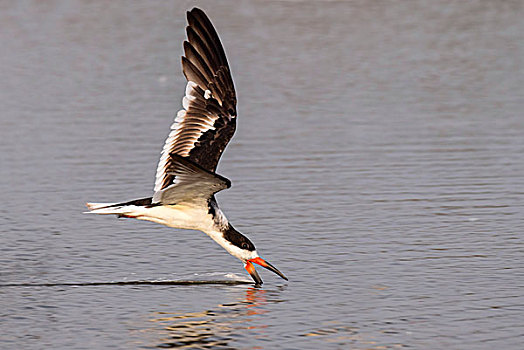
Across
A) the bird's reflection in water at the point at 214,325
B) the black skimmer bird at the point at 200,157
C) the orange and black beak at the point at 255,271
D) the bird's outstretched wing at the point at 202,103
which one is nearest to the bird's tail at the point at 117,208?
the black skimmer bird at the point at 200,157

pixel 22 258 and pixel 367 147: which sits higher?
pixel 367 147

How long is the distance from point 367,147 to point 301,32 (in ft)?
50.6

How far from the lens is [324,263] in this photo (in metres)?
11.2

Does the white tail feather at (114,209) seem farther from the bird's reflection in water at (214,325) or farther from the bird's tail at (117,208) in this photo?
the bird's reflection in water at (214,325)

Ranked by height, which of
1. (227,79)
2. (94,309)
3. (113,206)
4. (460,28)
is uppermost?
(460,28)

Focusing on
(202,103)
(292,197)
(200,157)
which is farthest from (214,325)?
(292,197)

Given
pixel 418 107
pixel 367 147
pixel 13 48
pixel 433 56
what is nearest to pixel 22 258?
pixel 367 147

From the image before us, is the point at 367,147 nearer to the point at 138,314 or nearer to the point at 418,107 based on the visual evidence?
the point at 418,107

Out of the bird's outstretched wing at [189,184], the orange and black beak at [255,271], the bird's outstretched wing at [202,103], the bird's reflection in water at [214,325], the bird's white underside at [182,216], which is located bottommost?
the bird's reflection in water at [214,325]

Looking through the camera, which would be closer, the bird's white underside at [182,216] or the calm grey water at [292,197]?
the calm grey water at [292,197]

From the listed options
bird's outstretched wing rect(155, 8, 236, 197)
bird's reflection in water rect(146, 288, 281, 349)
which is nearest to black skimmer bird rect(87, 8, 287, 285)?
bird's outstretched wing rect(155, 8, 236, 197)

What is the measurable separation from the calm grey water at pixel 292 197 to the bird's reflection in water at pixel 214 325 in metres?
0.02

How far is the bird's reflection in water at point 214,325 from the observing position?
352 inches

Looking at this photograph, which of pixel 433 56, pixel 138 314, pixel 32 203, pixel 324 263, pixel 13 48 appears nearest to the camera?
pixel 138 314
